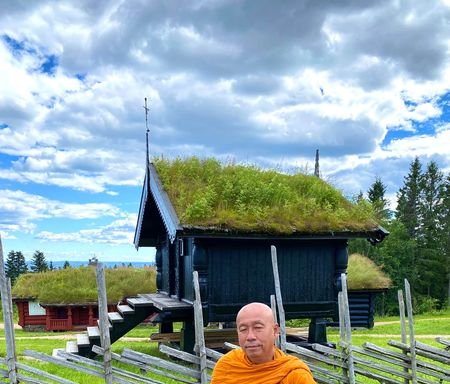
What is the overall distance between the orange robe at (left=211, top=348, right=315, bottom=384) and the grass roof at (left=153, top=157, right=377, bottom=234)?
5.56 m

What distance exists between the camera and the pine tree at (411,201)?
42.4 metres

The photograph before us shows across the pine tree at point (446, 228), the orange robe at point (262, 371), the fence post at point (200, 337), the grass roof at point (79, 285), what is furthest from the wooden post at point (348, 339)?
the pine tree at point (446, 228)

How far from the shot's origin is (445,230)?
4112 cm

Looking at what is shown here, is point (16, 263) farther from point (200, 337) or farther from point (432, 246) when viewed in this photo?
point (200, 337)

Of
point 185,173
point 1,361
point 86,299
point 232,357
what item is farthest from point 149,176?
point 86,299

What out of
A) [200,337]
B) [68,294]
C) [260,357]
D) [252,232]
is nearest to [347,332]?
[200,337]

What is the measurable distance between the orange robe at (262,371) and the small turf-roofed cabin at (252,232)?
215 inches

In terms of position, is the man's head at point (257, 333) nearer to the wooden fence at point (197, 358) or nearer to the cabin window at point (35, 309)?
the wooden fence at point (197, 358)

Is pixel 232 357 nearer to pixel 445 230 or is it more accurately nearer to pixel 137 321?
pixel 137 321

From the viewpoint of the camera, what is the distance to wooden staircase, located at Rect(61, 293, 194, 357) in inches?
385

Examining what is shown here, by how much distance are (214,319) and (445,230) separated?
117ft

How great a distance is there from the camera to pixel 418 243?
41000mm

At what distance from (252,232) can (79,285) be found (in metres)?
15.1

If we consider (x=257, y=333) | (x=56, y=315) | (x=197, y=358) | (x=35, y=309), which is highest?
(x=257, y=333)
